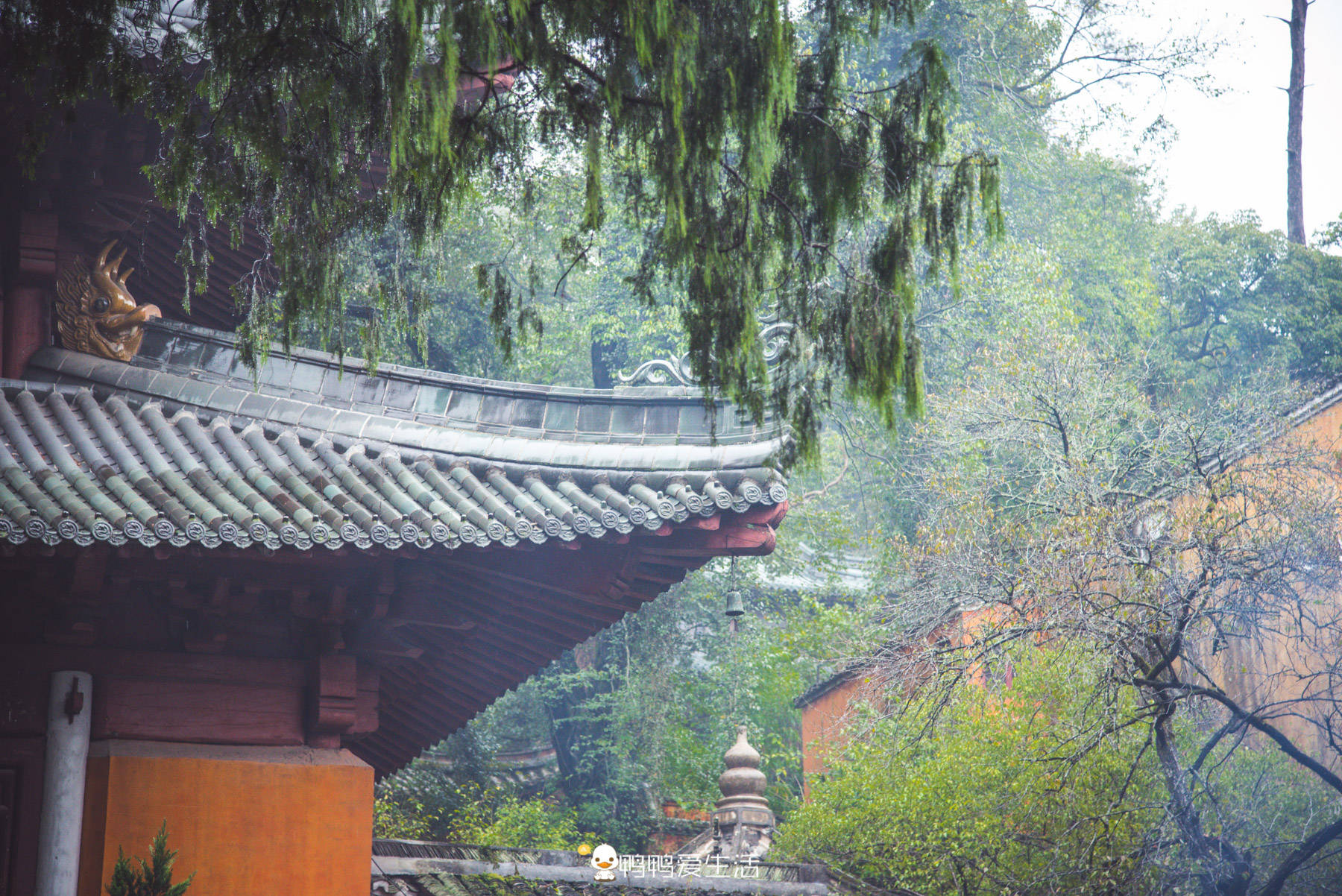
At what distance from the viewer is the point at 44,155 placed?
5.47 meters

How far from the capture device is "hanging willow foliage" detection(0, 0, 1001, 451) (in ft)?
11.9

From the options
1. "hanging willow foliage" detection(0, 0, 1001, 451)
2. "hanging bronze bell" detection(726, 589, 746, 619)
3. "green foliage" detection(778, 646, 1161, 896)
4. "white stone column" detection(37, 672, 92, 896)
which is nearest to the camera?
"hanging willow foliage" detection(0, 0, 1001, 451)

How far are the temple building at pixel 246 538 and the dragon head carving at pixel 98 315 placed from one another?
12 millimetres

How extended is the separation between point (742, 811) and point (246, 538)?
667 cm

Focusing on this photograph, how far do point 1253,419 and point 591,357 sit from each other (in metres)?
12.2

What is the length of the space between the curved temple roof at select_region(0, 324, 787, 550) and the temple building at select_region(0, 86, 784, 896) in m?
0.01

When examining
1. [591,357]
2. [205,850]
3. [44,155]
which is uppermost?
[591,357]

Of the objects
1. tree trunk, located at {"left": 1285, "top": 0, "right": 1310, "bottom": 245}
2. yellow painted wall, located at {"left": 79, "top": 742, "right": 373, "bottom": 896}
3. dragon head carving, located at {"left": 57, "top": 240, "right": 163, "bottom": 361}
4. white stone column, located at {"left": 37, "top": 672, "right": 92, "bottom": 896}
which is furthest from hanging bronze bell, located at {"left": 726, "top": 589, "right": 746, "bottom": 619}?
tree trunk, located at {"left": 1285, "top": 0, "right": 1310, "bottom": 245}

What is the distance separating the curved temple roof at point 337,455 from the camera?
14.9 ft

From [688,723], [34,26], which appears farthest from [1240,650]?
[34,26]

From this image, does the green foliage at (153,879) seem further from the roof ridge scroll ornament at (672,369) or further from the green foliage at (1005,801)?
the green foliage at (1005,801)

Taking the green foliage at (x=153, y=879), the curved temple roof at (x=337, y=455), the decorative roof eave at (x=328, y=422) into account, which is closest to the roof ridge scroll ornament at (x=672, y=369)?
the curved temple roof at (x=337, y=455)

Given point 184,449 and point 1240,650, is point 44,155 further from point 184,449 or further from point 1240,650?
point 1240,650

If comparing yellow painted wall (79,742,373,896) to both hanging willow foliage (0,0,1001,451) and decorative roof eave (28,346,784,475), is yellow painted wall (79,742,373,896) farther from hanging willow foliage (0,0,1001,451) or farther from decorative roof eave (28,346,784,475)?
hanging willow foliage (0,0,1001,451)
